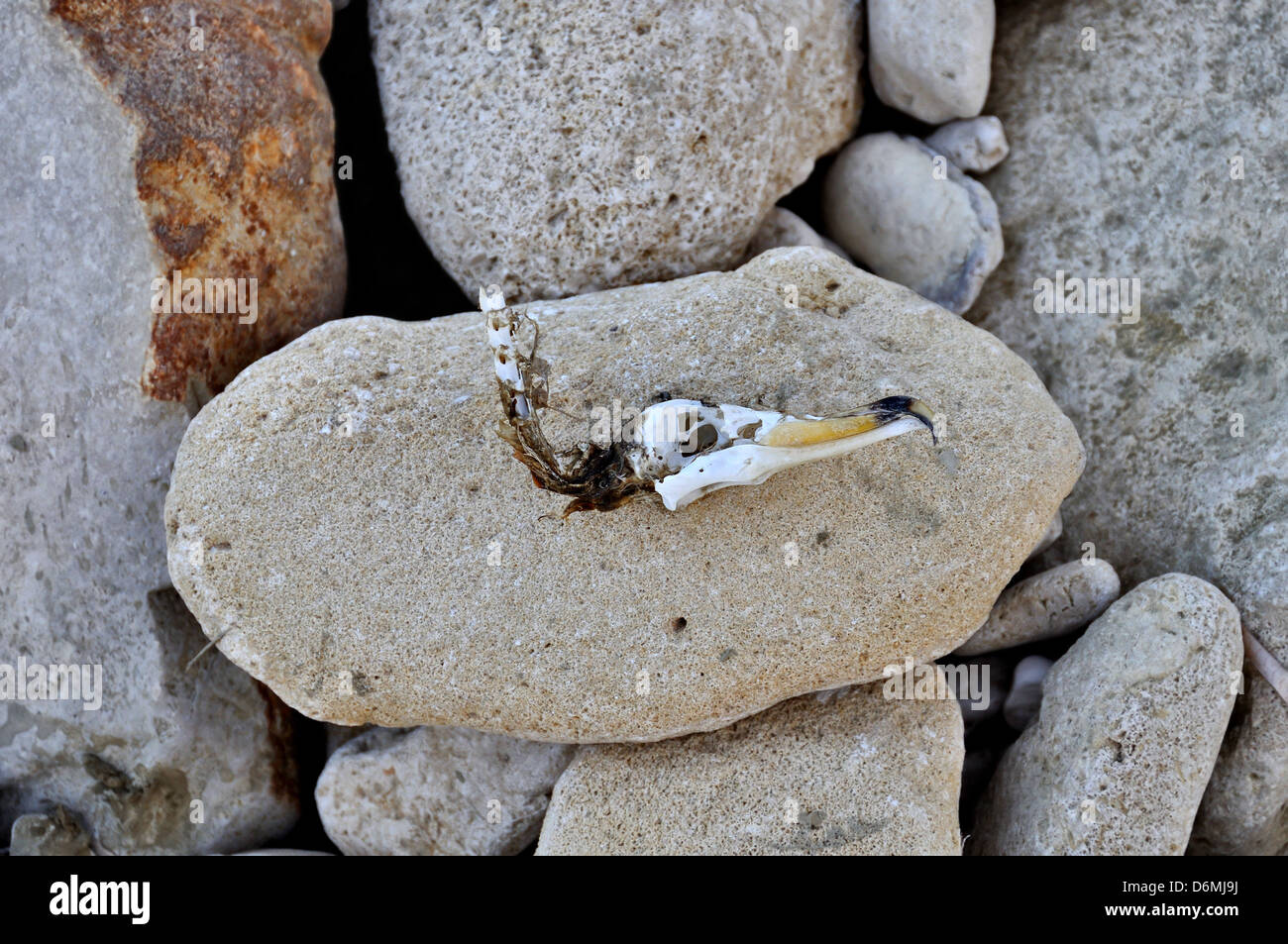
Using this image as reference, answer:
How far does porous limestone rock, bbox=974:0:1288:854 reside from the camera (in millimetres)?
2939

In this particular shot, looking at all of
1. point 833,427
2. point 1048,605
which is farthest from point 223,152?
point 1048,605

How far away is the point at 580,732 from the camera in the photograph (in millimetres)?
2586

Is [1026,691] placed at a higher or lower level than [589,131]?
lower

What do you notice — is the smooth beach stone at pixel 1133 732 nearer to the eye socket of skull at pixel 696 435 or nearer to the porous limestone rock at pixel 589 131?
the eye socket of skull at pixel 696 435

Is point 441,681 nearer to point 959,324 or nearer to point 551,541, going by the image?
point 551,541

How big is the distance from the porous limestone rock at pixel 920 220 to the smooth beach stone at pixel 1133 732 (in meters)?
1.03

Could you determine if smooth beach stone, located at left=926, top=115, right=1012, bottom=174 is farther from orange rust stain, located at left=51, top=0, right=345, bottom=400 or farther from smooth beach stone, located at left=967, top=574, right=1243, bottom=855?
orange rust stain, located at left=51, top=0, right=345, bottom=400

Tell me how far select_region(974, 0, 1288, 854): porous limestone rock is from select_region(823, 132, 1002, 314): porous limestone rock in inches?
8.7

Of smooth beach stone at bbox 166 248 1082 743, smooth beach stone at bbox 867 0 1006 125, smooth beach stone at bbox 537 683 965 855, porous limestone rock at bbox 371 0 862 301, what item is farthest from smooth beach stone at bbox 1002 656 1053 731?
smooth beach stone at bbox 867 0 1006 125

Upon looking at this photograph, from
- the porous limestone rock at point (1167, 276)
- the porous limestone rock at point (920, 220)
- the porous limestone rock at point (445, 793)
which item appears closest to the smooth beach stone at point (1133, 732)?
the porous limestone rock at point (1167, 276)

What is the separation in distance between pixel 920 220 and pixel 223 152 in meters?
1.92

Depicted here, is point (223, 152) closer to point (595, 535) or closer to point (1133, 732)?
point (595, 535)

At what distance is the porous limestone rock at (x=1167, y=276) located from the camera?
9.64ft

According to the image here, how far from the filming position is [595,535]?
2.58 meters
